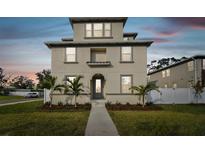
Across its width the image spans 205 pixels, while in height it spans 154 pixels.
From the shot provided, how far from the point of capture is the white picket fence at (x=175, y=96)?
1975 centimetres

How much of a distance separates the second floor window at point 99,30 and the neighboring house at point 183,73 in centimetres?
735

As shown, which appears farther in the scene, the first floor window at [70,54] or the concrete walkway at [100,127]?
the first floor window at [70,54]

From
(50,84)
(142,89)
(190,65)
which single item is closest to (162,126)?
(142,89)

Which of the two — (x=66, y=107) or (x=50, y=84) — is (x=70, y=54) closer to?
(x=50, y=84)

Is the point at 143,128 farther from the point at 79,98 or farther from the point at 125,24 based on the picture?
the point at 125,24

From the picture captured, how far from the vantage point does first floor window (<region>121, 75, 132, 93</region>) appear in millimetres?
17438

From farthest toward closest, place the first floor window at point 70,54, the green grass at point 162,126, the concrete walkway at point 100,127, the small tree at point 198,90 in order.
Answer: the small tree at point 198,90, the first floor window at point 70,54, the green grass at point 162,126, the concrete walkway at point 100,127

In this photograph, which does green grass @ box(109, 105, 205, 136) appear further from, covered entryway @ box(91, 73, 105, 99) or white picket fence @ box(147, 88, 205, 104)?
white picket fence @ box(147, 88, 205, 104)

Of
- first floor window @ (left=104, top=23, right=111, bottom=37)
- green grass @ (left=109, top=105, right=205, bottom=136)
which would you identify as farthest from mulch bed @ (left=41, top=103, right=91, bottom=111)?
first floor window @ (left=104, top=23, right=111, bottom=37)

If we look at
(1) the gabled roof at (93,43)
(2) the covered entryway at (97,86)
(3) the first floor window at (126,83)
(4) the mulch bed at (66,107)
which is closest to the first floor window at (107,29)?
(1) the gabled roof at (93,43)

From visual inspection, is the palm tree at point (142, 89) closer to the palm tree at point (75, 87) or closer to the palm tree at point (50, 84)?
the palm tree at point (75, 87)

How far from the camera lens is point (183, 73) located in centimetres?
2298

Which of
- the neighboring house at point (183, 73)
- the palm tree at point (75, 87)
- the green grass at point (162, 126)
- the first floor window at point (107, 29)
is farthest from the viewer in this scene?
the neighboring house at point (183, 73)
